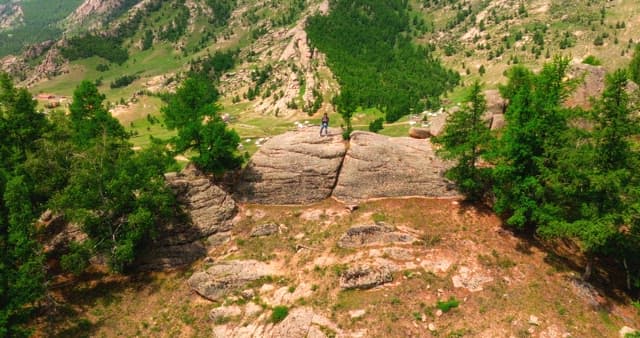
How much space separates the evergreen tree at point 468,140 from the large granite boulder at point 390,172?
3925mm

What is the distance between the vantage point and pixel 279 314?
132 ft

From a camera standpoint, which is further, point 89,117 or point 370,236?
point 89,117

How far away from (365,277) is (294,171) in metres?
19.4

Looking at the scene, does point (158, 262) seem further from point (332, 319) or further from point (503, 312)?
point (503, 312)

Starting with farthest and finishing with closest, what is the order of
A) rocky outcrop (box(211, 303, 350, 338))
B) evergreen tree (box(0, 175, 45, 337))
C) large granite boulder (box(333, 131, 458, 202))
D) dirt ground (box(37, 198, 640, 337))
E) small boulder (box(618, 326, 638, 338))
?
large granite boulder (box(333, 131, 458, 202)) < rocky outcrop (box(211, 303, 350, 338)) < dirt ground (box(37, 198, 640, 337)) < small boulder (box(618, 326, 638, 338)) < evergreen tree (box(0, 175, 45, 337))

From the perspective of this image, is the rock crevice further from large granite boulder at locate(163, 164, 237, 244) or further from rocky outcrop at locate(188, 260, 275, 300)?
rocky outcrop at locate(188, 260, 275, 300)

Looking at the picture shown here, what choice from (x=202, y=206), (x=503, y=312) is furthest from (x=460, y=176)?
(x=202, y=206)

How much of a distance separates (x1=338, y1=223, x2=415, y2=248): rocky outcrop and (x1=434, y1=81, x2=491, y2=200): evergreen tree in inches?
398

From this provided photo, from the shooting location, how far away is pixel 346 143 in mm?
56281

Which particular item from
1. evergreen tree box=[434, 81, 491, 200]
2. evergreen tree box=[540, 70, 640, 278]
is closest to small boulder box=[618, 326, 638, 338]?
evergreen tree box=[540, 70, 640, 278]

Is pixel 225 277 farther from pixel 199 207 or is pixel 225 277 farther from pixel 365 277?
pixel 365 277

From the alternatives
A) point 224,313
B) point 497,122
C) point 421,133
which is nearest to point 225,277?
point 224,313

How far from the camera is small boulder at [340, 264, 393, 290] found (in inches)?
1620

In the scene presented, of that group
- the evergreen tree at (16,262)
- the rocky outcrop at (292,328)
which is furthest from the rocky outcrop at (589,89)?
the evergreen tree at (16,262)
